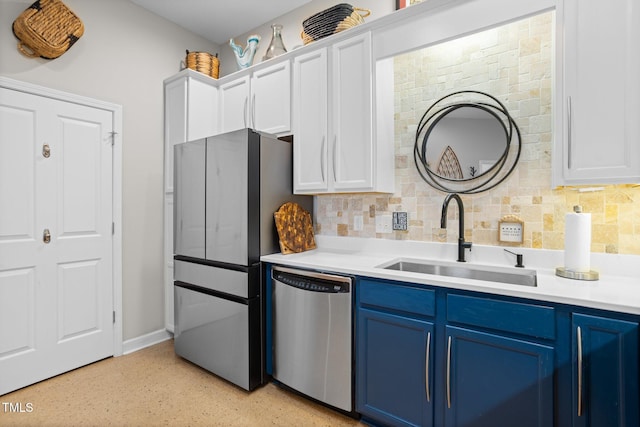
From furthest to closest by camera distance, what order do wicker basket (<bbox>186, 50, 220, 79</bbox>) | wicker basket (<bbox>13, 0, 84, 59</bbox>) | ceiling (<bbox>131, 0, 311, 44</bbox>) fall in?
wicker basket (<bbox>186, 50, 220, 79</bbox>) → ceiling (<bbox>131, 0, 311, 44</bbox>) → wicker basket (<bbox>13, 0, 84, 59</bbox>)

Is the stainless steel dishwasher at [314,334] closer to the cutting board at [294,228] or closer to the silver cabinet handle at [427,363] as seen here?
the cutting board at [294,228]

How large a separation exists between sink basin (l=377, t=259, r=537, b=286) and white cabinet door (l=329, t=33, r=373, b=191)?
60cm

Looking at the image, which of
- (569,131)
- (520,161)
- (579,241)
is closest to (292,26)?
(520,161)

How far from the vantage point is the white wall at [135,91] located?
8.32 ft

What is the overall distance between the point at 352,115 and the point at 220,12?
6.03 feet

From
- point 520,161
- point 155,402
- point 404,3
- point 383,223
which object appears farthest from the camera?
point 383,223

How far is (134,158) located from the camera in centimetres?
286

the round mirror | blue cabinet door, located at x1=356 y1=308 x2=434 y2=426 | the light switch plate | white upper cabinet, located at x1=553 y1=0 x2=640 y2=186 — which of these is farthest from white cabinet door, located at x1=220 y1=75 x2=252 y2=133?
white upper cabinet, located at x1=553 y1=0 x2=640 y2=186

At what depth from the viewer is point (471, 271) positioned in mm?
1989

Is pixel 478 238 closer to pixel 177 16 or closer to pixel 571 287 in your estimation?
pixel 571 287

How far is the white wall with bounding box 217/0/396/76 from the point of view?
96.7 inches

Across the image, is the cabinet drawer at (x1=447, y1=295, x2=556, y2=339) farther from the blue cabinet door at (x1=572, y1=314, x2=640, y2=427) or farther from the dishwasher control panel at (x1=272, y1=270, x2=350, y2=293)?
the dishwasher control panel at (x1=272, y1=270, x2=350, y2=293)

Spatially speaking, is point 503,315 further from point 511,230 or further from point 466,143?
point 466,143

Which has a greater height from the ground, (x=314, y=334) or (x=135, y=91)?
(x=135, y=91)
